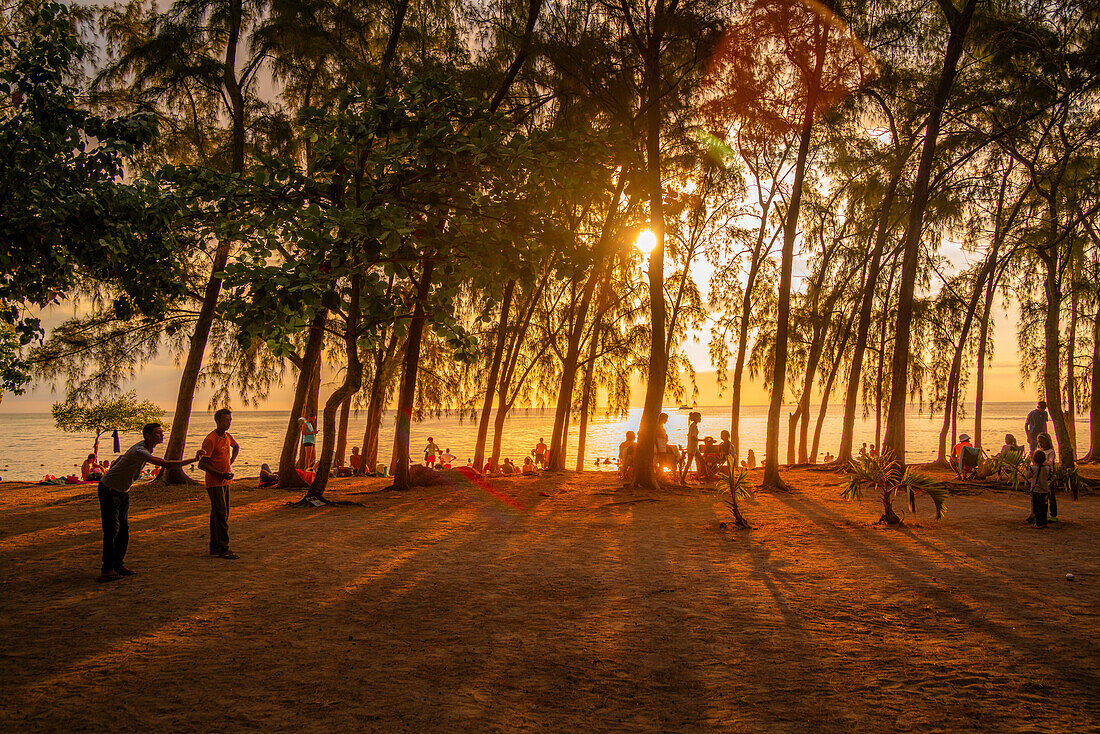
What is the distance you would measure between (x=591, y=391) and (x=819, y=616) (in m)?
18.1

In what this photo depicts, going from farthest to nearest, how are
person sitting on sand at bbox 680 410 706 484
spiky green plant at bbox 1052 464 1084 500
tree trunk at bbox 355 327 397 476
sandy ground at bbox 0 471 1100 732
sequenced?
tree trunk at bbox 355 327 397 476
person sitting on sand at bbox 680 410 706 484
spiky green plant at bbox 1052 464 1084 500
sandy ground at bbox 0 471 1100 732

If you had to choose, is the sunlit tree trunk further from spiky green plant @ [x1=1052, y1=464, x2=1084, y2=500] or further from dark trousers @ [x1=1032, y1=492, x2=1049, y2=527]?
spiky green plant @ [x1=1052, y1=464, x2=1084, y2=500]

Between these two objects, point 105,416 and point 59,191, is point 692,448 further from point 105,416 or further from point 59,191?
point 105,416

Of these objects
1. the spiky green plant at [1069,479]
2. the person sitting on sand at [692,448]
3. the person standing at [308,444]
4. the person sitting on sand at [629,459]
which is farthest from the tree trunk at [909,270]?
the person standing at [308,444]

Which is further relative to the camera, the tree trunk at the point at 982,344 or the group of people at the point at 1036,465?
the tree trunk at the point at 982,344

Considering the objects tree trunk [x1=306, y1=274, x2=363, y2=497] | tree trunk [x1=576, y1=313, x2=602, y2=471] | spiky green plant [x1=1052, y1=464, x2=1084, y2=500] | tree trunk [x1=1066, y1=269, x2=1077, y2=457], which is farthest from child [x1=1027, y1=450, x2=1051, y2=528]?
tree trunk [x1=1066, y1=269, x2=1077, y2=457]

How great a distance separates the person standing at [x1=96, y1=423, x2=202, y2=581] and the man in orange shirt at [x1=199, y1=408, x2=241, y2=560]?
31.5 inches

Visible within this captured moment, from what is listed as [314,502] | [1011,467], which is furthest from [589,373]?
[314,502]

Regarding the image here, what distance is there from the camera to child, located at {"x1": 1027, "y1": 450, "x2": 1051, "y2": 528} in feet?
32.2

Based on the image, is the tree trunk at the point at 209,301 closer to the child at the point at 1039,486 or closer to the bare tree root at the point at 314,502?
the bare tree root at the point at 314,502

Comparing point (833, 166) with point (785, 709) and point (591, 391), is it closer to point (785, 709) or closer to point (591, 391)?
point (591, 391)

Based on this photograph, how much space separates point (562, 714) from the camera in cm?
393

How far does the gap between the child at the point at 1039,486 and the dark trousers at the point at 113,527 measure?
12204 millimetres

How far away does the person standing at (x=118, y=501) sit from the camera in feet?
22.0
